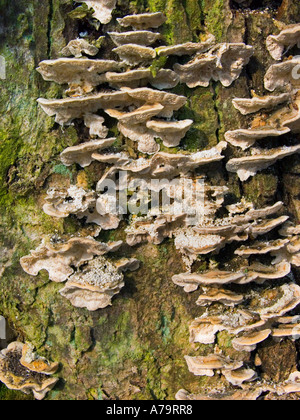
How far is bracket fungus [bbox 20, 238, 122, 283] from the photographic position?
10.7 ft

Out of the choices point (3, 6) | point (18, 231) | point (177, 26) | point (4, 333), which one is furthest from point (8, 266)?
point (177, 26)

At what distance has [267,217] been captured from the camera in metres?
3.61

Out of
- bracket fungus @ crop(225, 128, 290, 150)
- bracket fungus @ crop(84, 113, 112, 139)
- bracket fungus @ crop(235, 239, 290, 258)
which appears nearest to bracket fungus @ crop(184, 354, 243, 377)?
bracket fungus @ crop(235, 239, 290, 258)

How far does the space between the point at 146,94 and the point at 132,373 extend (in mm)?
2933

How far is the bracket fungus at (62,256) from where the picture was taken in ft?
10.7

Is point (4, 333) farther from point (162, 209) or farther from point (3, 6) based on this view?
point (3, 6)

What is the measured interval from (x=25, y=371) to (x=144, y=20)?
12.9 ft

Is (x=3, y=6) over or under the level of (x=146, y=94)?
over

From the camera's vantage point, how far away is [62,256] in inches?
135

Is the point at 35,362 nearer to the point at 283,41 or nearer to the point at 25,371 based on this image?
the point at 25,371

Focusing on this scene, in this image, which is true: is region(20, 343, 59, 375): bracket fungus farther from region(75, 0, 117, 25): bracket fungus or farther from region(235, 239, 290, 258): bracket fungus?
region(75, 0, 117, 25): bracket fungus

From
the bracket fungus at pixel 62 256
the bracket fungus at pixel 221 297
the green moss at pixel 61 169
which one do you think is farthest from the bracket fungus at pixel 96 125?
the bracket fungus at pixel 221 297

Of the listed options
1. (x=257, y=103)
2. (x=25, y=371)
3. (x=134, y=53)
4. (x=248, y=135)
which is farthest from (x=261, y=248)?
(x=25, y=371)

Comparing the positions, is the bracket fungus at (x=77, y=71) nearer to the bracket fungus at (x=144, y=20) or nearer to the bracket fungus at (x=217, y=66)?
the bracket fungus at (x=144, y=20)
